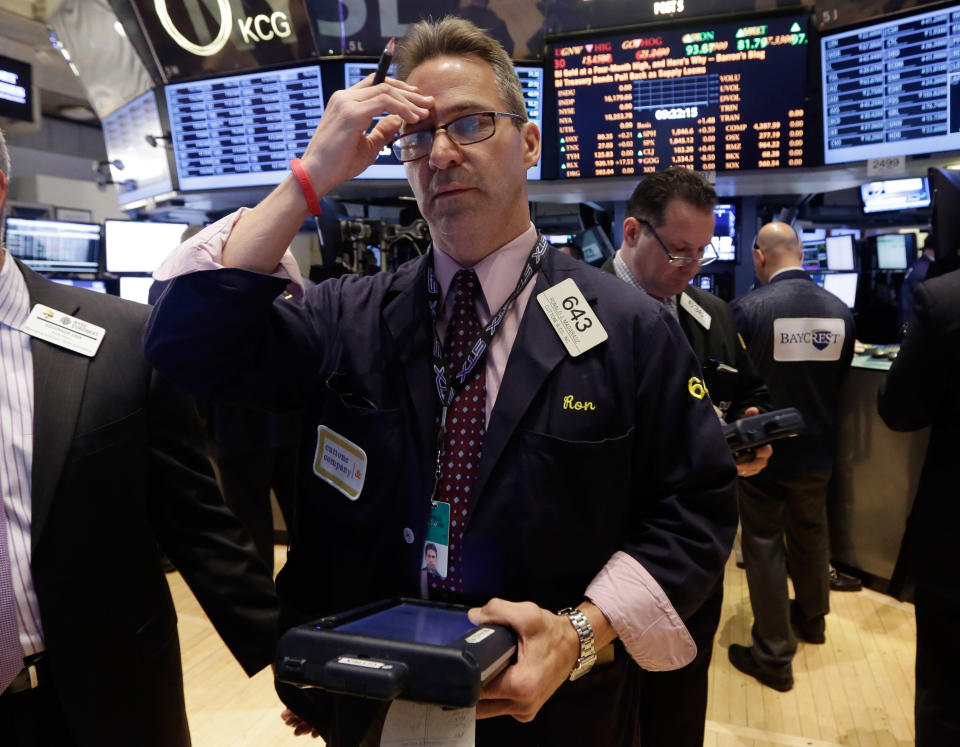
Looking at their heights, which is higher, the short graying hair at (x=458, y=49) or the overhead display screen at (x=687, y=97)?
the overhead display screen at (x=687, y=97)

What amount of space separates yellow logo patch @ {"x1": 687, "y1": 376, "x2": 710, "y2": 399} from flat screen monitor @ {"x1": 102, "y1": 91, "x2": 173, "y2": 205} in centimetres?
372

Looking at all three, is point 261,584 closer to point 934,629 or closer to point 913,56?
point 934,629

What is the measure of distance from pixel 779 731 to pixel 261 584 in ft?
6.98

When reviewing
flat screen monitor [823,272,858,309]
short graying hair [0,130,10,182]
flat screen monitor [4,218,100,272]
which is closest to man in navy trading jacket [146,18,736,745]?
short graying hair [0,130,10,182]

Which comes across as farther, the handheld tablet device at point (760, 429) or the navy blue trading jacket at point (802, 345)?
the navy blue trading jacket at point (802, 345)

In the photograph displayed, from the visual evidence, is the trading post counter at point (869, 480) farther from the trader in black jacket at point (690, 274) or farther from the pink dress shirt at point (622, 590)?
the pink dress shirt at point (622, 590)

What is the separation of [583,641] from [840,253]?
19.2ft

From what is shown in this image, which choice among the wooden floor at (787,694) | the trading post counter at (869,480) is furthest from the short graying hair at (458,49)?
the trading post counter at (869,480)

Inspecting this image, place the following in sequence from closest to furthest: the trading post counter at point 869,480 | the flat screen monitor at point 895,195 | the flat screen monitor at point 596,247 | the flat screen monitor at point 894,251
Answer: the trading post counter at point 869,480
the flat screen monitor at point 596,247
the flat screen monitor at point 895,195
the flat screen monitor at point 894,251

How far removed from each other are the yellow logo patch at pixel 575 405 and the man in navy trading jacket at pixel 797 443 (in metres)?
2.20

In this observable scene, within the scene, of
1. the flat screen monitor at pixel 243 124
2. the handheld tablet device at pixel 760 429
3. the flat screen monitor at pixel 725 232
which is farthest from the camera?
the flat screen monitor at pixel 725 232

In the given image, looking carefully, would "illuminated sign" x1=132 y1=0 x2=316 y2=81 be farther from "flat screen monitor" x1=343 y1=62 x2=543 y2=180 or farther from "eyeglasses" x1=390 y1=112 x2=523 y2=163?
"eyeglasses" x1=390 y1=112 x2=523 y2=163

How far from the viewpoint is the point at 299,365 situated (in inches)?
42.6

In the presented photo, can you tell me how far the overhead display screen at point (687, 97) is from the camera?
2947 millimetres
